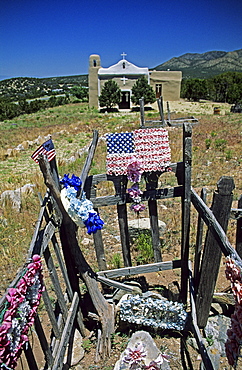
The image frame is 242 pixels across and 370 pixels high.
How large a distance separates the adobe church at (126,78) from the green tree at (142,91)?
1688 millimetres

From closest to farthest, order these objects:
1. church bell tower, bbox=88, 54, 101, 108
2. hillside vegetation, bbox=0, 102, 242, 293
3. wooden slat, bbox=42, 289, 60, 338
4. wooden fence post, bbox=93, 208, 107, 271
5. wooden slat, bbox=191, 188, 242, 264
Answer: wooden slat, bbox=191, 188, 242, 264, wooden slat, bbox=42, 289, 60, 338, wooden fence post, bbox=93, 208, 107, 271, hillside vegetation, bbox=0, 102, 242, 293, church bell tower, bbox=88, 54, 101, 108

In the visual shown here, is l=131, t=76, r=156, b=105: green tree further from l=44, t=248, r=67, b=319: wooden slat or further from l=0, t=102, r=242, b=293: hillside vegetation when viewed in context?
l=44, t=248, r=67, b=319: wooden slat

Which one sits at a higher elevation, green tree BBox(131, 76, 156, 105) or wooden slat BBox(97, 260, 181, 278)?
green tree BBox(131, 76, 156, 105)

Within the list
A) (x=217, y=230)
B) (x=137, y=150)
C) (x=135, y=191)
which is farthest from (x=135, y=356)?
(x=137, y=150)

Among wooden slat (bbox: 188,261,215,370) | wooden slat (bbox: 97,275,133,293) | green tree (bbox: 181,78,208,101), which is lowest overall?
wooden slat (bbox: 188,261,215,370)

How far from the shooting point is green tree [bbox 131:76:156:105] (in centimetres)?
2683

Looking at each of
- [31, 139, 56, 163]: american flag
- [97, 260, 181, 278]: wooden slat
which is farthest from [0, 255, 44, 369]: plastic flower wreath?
[97, 260, 181, 278]: wooden slat

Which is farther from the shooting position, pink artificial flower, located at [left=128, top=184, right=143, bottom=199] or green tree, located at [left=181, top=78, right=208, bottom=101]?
green tree, located at [left=181, top=78, right=208, bottom=101]

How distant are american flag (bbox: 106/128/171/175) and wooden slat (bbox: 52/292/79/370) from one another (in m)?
1.44

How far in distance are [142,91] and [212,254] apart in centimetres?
2597

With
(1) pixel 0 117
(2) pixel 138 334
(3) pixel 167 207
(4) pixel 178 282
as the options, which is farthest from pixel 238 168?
(1) pixel 0 117

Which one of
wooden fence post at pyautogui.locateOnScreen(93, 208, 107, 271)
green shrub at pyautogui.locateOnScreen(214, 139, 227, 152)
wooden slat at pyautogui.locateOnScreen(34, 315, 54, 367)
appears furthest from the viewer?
green shrub at pyautogui.locateOnScreen(214, 139, 227, 152)

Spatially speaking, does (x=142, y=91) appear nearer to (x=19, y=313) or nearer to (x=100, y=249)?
(x=100, y=249)

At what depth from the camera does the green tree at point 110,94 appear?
2730cm
